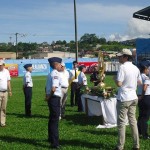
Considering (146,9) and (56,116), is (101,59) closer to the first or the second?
(56,116)

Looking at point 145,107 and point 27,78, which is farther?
point 27,78

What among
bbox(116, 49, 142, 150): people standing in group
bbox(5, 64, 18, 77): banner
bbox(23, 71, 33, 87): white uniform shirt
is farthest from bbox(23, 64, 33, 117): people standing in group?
bbox(5, 64, 18, 77): banner

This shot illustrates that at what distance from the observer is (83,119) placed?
12250 millimetres

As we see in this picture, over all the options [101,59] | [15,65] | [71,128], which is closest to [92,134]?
[71,128]

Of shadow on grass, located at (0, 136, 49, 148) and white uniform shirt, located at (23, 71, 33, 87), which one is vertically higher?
white uniform shirt, located at (23, 71, 33, 87)

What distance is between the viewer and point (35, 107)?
16.3 m

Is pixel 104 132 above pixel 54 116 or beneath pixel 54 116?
beneath

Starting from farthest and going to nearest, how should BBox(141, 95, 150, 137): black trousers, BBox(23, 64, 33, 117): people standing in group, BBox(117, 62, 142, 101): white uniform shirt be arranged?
BBox(23, 64, 33, 117): people standing in group → BBox(141, 95, 150, 137): black trousers → BBox(117, 62, 142, 101): white uniform shirt

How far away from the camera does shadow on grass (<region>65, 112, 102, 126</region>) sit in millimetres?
11422

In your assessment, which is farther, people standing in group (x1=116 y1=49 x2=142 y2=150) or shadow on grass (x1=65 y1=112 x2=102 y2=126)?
shadow on grass (x1=65 y1=112 x2=102 y2=126)

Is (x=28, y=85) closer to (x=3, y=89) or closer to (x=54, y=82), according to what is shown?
(x=3, y=89)

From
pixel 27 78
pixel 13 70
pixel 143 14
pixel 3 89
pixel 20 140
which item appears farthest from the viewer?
pixel 13 70

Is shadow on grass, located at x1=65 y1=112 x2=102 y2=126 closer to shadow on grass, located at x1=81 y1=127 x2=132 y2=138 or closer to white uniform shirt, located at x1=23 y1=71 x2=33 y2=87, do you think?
shadow on grass, located at x1=81 y1=127 x2=132 y2=138

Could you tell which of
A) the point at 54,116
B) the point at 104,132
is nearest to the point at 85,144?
the point at 54,116
